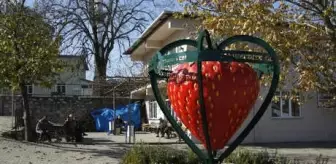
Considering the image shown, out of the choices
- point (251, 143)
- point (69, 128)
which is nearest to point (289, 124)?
point (251, 143)

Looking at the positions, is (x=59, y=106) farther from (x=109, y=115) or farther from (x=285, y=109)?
(x=285, y=109)

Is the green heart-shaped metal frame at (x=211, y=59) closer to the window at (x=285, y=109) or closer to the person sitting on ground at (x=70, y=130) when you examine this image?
the person sitting on ground at (x=70, y=130)

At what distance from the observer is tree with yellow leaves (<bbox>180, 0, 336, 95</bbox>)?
9664 millimetres

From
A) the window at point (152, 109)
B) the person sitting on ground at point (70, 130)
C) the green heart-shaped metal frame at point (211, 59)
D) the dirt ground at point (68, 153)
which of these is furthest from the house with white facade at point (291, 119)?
the green heart-shaped metal frame at point (211, 59)

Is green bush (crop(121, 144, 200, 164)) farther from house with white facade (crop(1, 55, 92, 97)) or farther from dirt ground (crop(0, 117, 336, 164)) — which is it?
house with white facade (crop(1, 55, 92, 97))

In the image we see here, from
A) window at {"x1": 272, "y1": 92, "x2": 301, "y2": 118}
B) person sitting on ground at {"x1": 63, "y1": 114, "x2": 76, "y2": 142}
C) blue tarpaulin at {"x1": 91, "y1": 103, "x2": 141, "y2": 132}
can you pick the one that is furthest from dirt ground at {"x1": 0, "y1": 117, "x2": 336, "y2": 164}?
blue tarpaulin at {"x1": 91, "y1": 103, "x2": 141, "y2": 132}

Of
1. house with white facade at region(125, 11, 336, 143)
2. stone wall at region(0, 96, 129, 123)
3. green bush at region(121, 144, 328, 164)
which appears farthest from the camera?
stone wall at region(0, 96, 129, 123)

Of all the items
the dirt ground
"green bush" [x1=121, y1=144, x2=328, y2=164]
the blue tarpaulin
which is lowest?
the dirt ground

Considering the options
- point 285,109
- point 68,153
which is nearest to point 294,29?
point 68,153

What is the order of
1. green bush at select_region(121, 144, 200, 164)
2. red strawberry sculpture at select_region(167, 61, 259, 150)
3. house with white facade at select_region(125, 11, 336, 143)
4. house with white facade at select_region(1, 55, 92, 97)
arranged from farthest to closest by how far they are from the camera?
house with white facade at select_region(125, 11, 336, 143)
house with white facade at select_region(1, 55, 92, 97)
green bush at select_region(121, 144, 200, 164)
red strawberry sculpture at select_region(167, 61, 259, 150)

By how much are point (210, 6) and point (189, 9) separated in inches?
18.1

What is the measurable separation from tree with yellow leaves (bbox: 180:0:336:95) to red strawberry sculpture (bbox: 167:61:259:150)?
332 centimetres

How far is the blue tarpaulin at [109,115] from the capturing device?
112 ft

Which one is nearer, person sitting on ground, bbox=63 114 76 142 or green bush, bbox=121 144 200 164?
green bush, bbox=121 144 200 164
